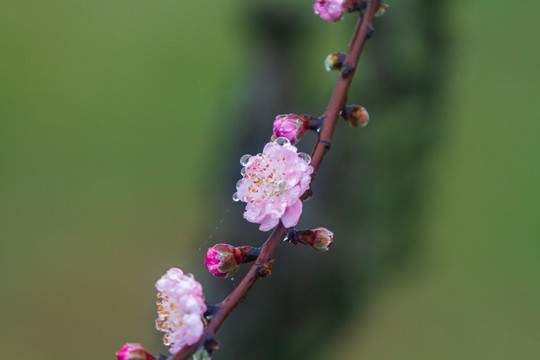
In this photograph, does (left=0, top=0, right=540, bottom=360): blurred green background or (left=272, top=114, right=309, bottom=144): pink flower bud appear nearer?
(left=272, top=114, right=309, bottom=144): pink flower bud

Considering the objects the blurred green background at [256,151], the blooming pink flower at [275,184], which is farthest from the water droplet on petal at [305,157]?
the blurred green background at [256,151]

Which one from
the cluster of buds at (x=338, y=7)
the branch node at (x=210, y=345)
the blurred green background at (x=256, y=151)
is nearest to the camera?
the branch node at (x=210, y=345)

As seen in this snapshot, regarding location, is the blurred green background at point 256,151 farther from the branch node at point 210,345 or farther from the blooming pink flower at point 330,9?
the branch node at point 210,345

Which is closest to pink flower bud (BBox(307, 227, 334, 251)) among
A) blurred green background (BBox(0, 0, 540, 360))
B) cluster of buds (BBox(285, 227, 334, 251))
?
cluster of buds (BBox(285, 227, 334, 251))

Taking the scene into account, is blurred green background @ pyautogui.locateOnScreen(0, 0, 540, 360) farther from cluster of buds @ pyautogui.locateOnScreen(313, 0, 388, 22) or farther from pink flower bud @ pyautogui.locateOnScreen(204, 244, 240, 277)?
pink flower bud @ pyautogui.locateOnScreen(204, 244, 240, 277)

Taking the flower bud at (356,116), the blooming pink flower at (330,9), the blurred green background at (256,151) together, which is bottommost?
the blurred green background at (256,151)

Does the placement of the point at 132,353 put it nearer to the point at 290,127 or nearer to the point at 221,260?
the point at 221,260

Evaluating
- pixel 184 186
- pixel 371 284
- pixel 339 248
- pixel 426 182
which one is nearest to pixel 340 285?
pixel 339 248
